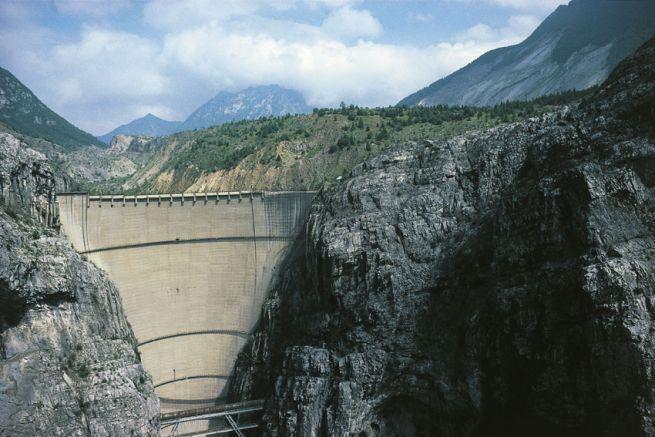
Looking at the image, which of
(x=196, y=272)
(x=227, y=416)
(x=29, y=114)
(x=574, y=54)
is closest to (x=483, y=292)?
(x=227, y=416)

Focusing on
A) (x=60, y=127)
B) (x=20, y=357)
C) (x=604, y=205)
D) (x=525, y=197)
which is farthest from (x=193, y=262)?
(x=60, y=127)

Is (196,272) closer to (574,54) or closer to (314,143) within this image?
(314,143)

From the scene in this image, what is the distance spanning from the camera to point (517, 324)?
37.4m

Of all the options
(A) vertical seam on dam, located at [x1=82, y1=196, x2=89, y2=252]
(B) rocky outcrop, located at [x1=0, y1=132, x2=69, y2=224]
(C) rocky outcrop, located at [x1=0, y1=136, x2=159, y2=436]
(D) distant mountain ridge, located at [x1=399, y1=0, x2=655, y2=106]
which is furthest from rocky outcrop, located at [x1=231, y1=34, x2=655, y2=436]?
(D) distant mountain ridge, located at [x1=399, y1=0, x2=655, y2=106]

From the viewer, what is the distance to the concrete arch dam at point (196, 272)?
6125 cm

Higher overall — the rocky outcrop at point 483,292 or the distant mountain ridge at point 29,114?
the distant mountain ridge at point 29,114

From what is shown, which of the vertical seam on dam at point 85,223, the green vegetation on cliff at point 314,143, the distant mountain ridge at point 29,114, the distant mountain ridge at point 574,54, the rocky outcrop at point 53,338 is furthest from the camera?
the distant mountain ridge at point 29,114

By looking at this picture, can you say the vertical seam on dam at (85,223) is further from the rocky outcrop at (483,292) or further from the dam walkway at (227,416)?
the rocky outcrop at (483,292)

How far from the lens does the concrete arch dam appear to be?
201 ft

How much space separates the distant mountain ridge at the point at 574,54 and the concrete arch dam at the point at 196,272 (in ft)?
297

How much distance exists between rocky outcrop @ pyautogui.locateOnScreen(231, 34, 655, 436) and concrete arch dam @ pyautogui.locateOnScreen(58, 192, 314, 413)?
10.1 feet

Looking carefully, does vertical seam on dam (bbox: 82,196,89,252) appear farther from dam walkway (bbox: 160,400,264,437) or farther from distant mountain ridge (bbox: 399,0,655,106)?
distant mountain ridge (bbox: 399,0,655,106)

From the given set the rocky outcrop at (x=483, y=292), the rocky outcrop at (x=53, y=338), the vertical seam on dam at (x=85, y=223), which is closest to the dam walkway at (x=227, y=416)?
the rocky outcrop at (x=53, y=338)

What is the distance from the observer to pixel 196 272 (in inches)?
2507
